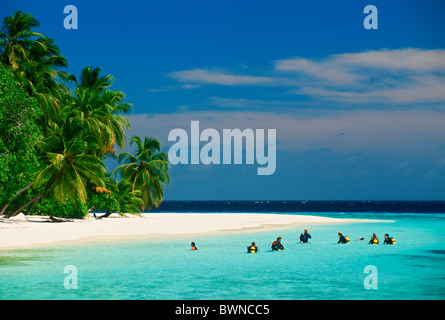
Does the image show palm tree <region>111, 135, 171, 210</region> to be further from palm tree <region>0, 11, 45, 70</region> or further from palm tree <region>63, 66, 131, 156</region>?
A: palm tree <region>0, 11, 45, 70</region>

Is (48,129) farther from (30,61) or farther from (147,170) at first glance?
(147,170)

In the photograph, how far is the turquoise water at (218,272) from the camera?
42.5 ft

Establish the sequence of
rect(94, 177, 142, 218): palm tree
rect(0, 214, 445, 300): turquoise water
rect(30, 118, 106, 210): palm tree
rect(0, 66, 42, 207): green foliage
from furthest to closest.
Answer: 1. rect(94, 177, 142, 218): palm tree
2. rect(30, 118, 106, 210): palm tree
3. rect(0, 66, 42, 207): green foliage
4. rect(0, 214, 445, 300): turquoise water

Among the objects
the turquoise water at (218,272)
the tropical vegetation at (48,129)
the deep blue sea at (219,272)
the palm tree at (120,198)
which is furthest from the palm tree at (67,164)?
the palm tree at (120,198)

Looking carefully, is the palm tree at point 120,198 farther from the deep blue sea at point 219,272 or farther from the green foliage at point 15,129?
the deep blue sea at point 219,272

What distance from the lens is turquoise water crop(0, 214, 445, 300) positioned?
12969 millimetres

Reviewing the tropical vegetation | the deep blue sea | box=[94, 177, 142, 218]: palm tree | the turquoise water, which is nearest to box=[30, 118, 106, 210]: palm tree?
the tropical vegetation

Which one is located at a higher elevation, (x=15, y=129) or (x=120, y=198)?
(x=15, y=129)

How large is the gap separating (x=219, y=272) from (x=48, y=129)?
17.5 meters

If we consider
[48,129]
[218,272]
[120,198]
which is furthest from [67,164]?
[120,198]

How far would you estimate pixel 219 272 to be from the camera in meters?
16.5

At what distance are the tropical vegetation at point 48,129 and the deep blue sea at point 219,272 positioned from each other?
19.0 feet

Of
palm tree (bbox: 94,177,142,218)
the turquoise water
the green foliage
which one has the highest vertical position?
the green foliage

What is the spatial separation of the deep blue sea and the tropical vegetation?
579cm
